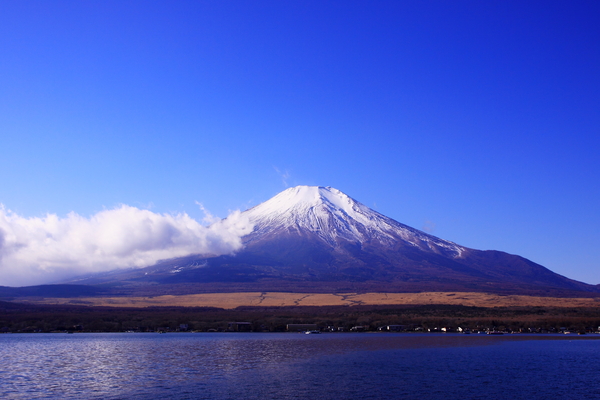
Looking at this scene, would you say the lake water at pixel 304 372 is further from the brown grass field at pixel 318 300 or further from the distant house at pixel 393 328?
the brown grass field at pixel 318 300

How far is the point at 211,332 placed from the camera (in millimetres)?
88688

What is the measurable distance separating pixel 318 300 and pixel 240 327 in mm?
47235

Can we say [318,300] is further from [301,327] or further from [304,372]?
[304,372]

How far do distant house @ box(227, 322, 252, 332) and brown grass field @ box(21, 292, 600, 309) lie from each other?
3403 centimetres

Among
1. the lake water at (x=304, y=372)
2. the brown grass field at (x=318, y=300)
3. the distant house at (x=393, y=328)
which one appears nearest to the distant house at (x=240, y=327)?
the distant house at (x=393, y=328)

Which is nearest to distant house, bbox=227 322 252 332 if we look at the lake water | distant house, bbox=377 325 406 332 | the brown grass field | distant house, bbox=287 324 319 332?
distant house, bbox=287 324 319 332

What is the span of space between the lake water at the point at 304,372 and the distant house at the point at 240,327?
32349 millimetres

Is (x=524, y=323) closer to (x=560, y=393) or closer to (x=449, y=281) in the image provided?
(x=560, y=393)

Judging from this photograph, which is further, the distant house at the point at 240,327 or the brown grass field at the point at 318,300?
the brown grass field at the point at 318,300

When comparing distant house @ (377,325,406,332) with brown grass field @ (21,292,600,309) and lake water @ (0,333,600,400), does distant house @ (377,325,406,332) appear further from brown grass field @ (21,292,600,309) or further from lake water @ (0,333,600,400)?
brown grass field @ (21,292,600,309)

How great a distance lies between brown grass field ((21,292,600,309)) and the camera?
122 metres

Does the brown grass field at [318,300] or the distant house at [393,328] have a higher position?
the brown grass field at [318,300]

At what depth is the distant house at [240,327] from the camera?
287ft

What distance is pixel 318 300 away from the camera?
132 m
